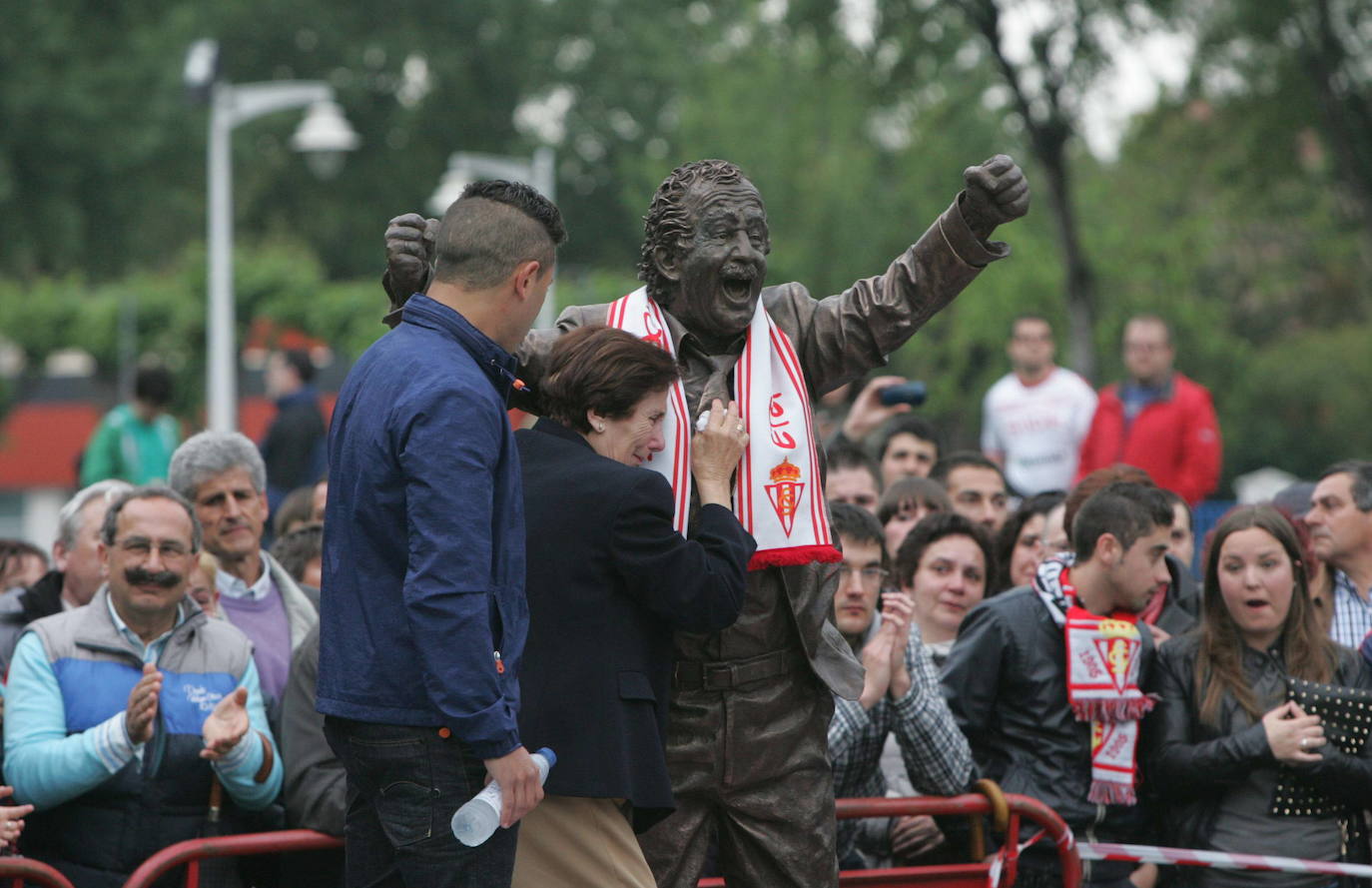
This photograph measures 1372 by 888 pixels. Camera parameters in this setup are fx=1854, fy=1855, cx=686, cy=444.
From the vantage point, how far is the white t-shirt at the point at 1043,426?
991 centimetres

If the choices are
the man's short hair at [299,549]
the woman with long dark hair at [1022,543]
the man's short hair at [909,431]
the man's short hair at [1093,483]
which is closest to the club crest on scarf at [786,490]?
the man's short hair at [1093,483]

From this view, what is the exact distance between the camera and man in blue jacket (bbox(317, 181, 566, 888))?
11.7 ft

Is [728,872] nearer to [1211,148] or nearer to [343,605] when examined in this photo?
[343,605]

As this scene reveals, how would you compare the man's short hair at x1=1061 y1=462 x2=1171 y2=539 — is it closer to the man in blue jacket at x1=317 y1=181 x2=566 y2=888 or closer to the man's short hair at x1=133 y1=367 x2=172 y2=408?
the man in blue jacket at x1=317 y1=181 x2=566 y2=888

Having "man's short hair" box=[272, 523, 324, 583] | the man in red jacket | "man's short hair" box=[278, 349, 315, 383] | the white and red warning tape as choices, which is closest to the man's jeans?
the white and red warning tape

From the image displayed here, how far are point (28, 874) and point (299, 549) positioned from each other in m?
2.40

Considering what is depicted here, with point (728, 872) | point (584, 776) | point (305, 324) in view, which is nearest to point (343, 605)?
point (584, 776)

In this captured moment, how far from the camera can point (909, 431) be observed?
884cm

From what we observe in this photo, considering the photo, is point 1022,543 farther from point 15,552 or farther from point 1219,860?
point 15,552

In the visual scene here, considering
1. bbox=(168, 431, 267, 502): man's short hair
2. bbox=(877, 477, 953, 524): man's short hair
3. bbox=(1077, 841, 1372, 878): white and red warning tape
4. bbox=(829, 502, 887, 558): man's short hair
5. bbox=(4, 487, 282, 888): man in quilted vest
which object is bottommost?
bbox=(1077, 841, 1372, 878): white and red warning tape

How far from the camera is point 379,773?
374 centimetres

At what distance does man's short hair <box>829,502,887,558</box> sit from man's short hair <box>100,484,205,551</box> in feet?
6.73

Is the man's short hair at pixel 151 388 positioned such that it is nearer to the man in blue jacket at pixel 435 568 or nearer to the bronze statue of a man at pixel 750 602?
the bronze statue of a man at pixel 750 602

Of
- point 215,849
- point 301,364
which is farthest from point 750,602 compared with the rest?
point 301,364
